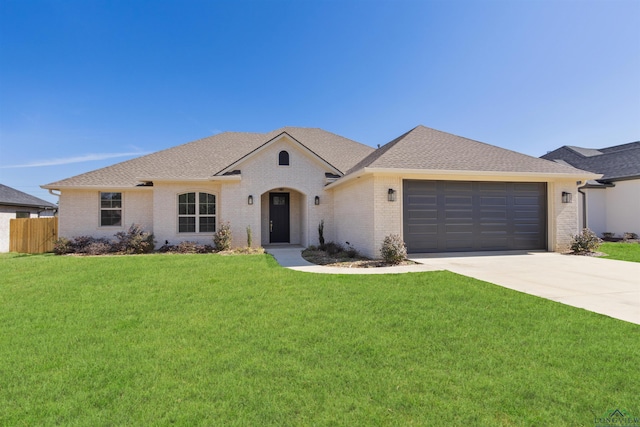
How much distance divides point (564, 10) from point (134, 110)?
21.1m

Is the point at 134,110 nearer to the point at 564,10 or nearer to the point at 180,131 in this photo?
the point at 180,131

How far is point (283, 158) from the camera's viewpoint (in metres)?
14.4

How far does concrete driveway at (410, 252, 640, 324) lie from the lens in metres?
5.43

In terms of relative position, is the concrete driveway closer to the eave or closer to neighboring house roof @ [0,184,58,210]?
the eave

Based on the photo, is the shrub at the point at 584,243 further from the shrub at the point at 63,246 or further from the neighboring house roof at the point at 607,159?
the shrub at the point at 63,246

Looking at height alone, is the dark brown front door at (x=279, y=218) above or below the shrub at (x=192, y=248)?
above

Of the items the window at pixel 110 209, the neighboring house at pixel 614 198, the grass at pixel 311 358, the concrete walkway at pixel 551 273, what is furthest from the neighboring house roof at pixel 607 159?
the window at pixel 110 209

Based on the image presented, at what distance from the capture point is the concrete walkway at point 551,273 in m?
5.50

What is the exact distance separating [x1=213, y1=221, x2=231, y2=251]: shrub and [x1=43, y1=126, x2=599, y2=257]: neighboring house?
464 mm

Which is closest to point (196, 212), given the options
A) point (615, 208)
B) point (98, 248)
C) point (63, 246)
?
point (98, 248)

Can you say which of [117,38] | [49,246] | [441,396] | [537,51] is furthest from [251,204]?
[537,51]

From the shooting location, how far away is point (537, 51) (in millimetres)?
12258

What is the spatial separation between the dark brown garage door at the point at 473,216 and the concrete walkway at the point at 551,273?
0.54 meters

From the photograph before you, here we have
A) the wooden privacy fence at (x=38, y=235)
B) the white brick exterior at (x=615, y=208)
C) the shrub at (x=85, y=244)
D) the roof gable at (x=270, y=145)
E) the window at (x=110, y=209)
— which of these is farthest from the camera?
the white brick exterior at (x=615, y=208)
